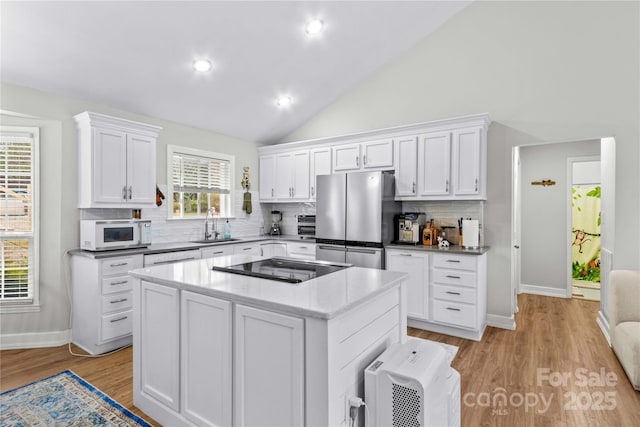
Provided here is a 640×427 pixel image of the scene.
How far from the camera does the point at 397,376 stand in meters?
1.52

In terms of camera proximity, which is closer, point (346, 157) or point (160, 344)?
point (160, 344)

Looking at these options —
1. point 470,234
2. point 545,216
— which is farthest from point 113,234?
point 545,216

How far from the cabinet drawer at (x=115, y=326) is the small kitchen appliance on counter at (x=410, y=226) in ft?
10.5

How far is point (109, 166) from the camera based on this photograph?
3.51m

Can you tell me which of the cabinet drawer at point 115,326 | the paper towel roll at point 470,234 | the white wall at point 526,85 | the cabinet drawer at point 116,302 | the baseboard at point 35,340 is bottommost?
the baseboard at point 35,340

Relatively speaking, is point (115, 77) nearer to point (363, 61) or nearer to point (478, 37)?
point (363, 61)

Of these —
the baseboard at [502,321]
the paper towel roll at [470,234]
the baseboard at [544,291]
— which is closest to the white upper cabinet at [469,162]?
the paper towel roll at [470,234]

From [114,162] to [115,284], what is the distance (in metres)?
1.27

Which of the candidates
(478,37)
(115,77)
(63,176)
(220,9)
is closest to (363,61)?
(478,37)

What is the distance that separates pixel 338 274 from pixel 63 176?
3.15 meters

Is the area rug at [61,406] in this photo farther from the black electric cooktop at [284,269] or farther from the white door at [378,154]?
the white door at [378,154]

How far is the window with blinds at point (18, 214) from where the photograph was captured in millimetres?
3424

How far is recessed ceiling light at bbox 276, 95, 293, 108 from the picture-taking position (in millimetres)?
4807

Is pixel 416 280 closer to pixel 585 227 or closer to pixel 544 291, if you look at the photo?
pixel 544 291
